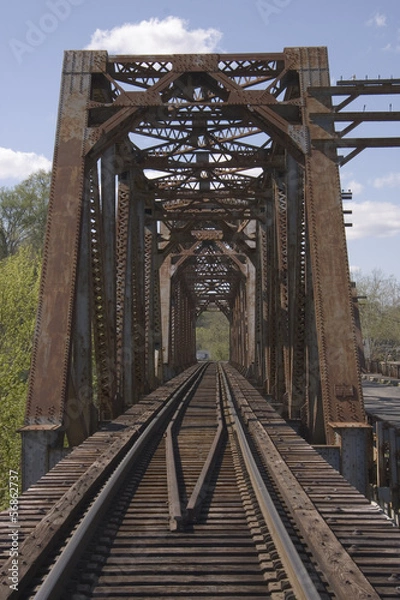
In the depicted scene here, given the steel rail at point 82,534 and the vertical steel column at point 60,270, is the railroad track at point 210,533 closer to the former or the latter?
the steel rail at point 82,534

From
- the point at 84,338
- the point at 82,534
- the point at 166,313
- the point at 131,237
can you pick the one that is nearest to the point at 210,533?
the point at 82,534

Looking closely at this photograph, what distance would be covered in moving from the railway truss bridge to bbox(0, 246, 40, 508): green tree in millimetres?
6190

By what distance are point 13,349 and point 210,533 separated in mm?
18119

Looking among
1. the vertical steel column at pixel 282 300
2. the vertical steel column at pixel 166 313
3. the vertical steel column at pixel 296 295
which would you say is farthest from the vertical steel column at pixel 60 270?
the vertical steel column at pixel 166 313

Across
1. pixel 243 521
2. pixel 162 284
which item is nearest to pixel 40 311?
pixel 243 521

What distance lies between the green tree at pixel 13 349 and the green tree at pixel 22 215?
54.6 feet

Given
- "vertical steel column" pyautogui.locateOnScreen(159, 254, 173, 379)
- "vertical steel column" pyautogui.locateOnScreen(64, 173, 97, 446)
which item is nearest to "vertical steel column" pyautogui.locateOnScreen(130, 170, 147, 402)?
"vertical steel column" pyautogui.locateOnScreen(64, 173, 97, 446)

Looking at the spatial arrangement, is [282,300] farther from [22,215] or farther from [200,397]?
[22,215]

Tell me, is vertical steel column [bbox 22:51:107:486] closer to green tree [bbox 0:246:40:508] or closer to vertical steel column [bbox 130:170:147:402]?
vertical steel column [bbox 130:170:147:402]

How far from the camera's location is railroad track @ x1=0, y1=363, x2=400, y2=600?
11.6ft

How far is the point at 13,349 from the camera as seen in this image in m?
21.2

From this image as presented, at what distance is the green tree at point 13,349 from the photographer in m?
18.6

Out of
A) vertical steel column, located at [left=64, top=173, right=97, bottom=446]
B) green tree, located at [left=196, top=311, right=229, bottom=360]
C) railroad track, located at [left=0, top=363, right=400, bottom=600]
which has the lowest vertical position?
railroad track, located at [left=0, top=363, right=400, bottom=600]

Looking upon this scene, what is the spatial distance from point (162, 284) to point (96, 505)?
23432 mm
